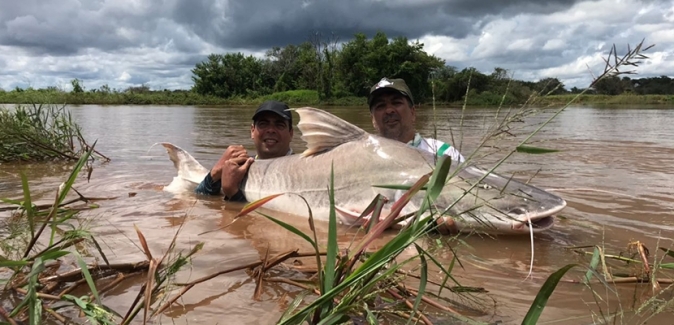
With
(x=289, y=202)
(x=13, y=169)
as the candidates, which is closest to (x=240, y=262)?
(x=289, y=202)

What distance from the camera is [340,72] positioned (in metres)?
52.8

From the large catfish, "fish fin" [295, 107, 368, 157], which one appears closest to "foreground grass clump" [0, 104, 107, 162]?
the large catfish

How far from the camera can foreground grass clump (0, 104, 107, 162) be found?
6.87m

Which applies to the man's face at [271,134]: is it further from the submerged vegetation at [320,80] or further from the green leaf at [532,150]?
the submerged vegetation at [320,80]

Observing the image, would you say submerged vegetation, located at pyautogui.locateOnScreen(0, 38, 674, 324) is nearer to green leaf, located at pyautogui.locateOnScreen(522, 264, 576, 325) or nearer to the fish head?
green leaf, located at pyautogui.locateOnScreen(522, 264, 576, 325)

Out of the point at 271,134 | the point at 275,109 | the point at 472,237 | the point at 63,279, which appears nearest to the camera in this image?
the point at 63,279

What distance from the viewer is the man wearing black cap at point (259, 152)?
4.41 m

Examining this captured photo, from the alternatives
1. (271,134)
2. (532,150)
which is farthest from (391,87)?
(532,150)

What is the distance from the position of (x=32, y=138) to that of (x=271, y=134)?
458cm

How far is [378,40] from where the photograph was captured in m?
50.8

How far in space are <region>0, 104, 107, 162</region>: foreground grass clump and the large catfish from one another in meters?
4.11

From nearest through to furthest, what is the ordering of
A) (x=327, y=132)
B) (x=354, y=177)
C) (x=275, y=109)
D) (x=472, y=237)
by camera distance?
(x=472, y=237) → (x=354, y=177) → (x=327, y=132) → (x=275, y=109)

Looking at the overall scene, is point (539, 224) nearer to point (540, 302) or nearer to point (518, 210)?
point (518, 210)

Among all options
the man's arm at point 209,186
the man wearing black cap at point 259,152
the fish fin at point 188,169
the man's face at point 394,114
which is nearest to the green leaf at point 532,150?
the man's face at point 394,114
